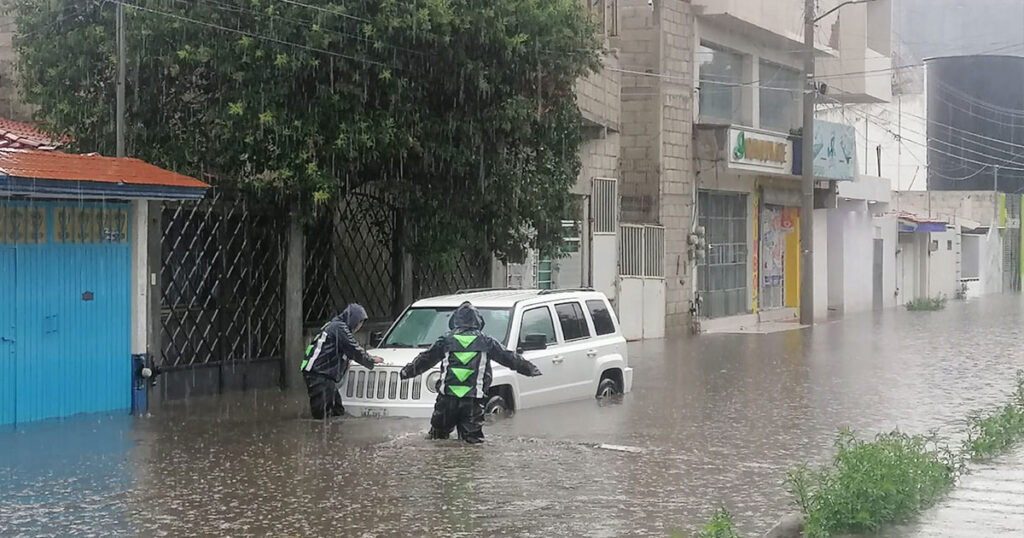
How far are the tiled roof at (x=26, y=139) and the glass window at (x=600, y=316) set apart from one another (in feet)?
23.9

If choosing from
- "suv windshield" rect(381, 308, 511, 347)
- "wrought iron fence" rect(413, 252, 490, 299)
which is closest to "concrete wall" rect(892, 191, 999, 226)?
"wrought iron fence" rect(413, 252, 490, 299)

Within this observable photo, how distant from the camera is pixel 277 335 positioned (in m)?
18.0

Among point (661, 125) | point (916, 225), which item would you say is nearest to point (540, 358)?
point (661, 125)

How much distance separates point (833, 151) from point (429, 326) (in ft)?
74.4

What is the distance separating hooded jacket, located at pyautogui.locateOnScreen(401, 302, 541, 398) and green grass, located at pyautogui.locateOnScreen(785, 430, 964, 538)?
3.57 metres

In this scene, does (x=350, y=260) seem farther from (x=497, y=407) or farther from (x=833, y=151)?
(x=833, y=151)

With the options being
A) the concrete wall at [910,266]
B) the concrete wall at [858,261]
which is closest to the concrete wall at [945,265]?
the concrete wall at [910,266]

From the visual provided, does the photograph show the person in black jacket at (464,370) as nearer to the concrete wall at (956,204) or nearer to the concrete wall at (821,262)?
the concrete wall at (821,262)

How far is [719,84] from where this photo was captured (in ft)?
103

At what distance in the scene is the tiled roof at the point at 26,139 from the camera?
17.2 meters

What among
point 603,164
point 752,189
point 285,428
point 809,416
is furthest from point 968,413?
point 752,189

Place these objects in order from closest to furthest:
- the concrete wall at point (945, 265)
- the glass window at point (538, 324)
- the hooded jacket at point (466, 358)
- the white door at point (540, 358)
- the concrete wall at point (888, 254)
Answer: the hooded jacket at point (466, 358)
the white door at point (540, 358)
the glass window at point (538, 324)
the concrete wall at point (888, 254)
the concrete wall at point (945, 265)

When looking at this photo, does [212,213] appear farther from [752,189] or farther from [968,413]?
[752,189]

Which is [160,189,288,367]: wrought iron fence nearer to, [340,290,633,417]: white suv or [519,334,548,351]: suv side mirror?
[340,290,633,417]: white suv
